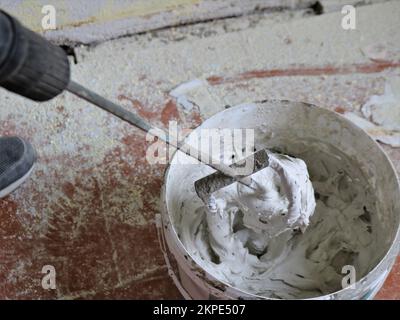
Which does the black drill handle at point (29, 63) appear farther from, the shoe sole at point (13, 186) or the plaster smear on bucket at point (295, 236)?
the shoe sole at point (13, 186)

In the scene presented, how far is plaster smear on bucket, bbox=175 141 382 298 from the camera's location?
3.74 ft

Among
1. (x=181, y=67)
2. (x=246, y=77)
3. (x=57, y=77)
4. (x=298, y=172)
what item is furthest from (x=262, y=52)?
(x=57, y=77)

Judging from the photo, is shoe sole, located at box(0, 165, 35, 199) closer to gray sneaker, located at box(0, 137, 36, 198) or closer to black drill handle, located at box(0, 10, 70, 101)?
gray sneaker, located at box(0, 137, 36, 198)

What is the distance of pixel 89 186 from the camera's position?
140 cm

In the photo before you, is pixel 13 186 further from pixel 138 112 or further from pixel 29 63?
pixel 29 63

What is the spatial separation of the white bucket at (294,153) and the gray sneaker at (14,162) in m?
0.38

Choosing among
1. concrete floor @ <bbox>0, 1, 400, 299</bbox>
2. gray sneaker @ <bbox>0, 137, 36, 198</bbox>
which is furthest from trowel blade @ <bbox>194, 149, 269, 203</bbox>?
gray sneaker @ <bbox>0, 137, 36, 198</bbox>

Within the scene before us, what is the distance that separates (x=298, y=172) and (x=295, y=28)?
0.63 metres

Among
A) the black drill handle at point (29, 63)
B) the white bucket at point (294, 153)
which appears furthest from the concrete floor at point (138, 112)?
the black drill handle at point (29, 63)

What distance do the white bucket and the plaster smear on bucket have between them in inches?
1.0

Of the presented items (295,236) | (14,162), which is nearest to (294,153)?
(295,236)

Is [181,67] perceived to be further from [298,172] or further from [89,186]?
[298,172]

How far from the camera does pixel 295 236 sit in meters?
1.21

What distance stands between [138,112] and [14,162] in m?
0.32
